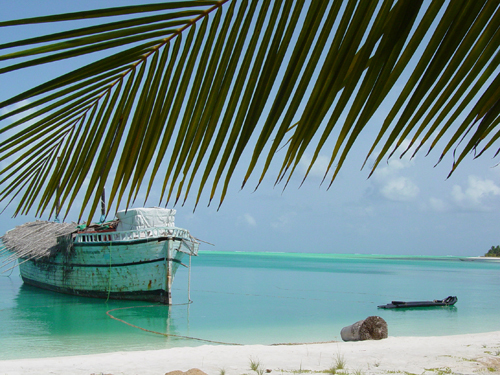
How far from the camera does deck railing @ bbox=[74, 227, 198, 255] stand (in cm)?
2298

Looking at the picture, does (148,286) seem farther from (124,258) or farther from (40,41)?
(40,41)

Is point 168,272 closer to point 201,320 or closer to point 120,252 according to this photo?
point 120,252

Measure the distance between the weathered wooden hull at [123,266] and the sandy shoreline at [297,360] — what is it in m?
11.8

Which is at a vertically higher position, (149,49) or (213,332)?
(149,49)

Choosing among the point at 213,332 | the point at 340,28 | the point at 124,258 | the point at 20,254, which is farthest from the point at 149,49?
the point at 20,254

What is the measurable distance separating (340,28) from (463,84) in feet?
0.71

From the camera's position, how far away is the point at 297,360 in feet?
30.7

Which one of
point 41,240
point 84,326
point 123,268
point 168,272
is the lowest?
point 84,326

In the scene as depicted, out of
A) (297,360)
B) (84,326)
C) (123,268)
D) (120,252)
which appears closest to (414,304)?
(123,268)

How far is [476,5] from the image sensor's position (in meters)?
0.54

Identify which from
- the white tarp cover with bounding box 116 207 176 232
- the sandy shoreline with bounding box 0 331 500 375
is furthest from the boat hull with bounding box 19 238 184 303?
the sandy shoreline with bounding box 0 331 500 375

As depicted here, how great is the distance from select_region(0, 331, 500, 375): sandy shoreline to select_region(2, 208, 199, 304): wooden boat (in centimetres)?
1196

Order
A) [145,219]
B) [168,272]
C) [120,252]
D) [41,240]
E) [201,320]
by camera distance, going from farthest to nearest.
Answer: [41,240], [145,219], [120,252], [168,272], [201,320]

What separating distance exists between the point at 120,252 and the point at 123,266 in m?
0.89
